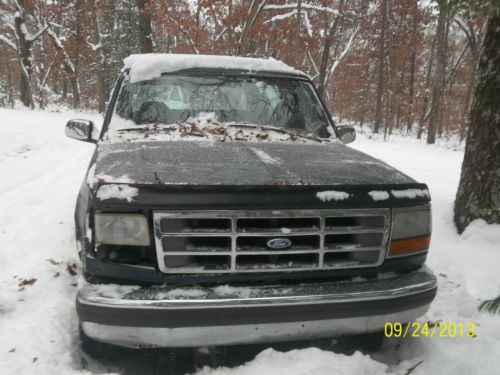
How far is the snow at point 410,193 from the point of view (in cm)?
207

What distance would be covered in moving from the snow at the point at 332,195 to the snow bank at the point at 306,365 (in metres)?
0.71

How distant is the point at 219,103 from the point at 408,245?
1.85 m

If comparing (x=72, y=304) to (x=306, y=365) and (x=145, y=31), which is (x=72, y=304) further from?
(x=145, y=31)

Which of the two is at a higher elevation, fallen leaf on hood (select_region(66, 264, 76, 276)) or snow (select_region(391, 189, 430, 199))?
snow (select_region(391, 189, 430, 199))

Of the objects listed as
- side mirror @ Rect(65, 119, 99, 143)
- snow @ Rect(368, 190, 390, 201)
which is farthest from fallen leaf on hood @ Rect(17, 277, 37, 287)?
snow @ Rect(368, 190, 390, 201)

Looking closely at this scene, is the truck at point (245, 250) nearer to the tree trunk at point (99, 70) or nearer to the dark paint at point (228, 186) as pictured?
the dark paint at point (228, 186)

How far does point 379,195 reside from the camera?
2021 mm

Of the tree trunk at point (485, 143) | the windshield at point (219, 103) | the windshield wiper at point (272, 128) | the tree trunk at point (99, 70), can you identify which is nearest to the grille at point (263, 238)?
the windshield wiper at point (272, 128)

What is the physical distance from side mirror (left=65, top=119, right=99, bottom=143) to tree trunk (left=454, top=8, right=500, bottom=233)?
131 inches

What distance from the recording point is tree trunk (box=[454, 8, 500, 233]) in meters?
3.54

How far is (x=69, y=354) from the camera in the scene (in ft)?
6.84

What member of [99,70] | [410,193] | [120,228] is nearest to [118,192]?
[120,228]

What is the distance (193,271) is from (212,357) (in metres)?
0.60

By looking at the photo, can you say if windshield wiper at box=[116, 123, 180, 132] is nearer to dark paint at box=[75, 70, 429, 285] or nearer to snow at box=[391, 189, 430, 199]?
dark paint at box=[75, 70, 429, 285]
